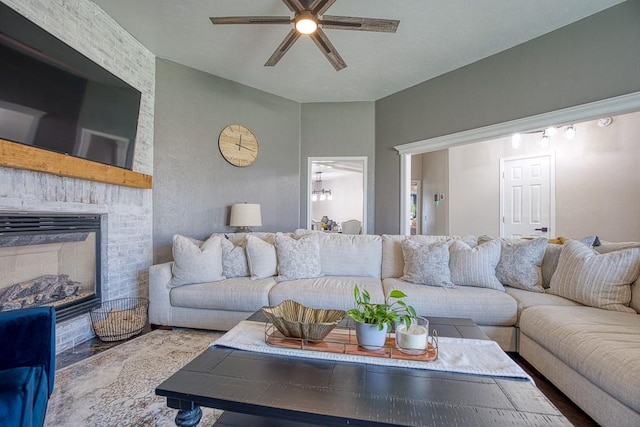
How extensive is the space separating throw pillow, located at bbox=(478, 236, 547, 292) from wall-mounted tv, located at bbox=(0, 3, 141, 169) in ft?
11.7

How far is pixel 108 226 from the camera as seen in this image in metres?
2.79

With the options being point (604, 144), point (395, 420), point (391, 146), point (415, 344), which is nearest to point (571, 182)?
point (604, 144)

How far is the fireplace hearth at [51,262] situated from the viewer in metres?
2.05

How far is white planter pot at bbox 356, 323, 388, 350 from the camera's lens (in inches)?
55.5

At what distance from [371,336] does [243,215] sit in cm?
266

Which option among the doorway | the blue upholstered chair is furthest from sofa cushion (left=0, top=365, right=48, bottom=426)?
the doorway

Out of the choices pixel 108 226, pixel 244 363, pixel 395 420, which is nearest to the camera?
pixel 395 420

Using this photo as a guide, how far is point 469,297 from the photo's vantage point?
2.36 m

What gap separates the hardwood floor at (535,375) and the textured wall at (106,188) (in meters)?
0.11

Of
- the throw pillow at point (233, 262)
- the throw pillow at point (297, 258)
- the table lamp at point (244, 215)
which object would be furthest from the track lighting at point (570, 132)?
the throw pillow at point (233, 262)

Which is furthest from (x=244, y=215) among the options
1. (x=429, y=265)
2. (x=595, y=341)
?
(x=595, y=341)

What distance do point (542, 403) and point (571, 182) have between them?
4580 millimetres

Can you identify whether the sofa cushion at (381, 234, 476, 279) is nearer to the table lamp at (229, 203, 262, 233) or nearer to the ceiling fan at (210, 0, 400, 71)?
the table lamp at (229, 203, 262, 233)

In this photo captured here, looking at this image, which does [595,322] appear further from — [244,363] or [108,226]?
[108,226]
